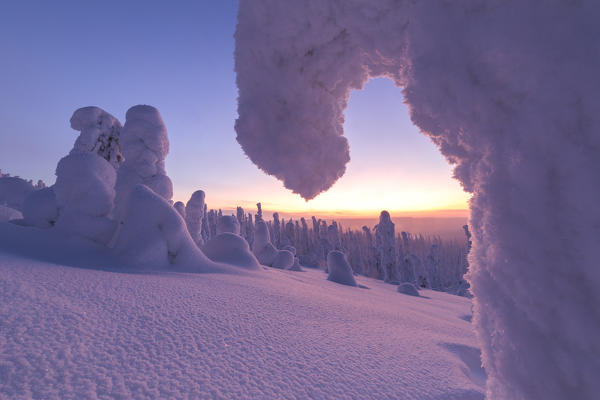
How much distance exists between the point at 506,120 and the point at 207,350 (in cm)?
209

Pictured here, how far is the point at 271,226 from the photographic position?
45969mm

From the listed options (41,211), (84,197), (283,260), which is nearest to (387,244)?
(283,260)

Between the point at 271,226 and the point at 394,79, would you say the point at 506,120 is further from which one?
the point at 271,226

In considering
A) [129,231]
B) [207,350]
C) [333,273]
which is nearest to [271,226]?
[333,273]

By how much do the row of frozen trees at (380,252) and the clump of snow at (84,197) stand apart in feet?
42.3

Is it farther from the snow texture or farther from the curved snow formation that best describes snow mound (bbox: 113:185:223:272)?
the curved snow formation

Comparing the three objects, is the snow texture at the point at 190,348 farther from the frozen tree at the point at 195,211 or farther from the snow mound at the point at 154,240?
the frozen tree at the point at 195,211

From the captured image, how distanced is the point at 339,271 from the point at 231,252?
481cm

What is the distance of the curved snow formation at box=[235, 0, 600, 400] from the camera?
0.85 m

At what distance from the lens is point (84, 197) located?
5449 mm

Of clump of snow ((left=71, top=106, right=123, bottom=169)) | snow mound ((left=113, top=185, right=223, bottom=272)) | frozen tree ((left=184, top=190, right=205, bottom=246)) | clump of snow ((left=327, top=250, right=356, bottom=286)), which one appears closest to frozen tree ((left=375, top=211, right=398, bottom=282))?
clump of snow ((left=327, top=250, right=356, bottom=286))

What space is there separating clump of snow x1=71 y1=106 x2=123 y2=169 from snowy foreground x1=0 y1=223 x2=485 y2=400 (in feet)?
25.5

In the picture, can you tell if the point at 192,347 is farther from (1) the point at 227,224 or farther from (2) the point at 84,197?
(1) the point at 227,224

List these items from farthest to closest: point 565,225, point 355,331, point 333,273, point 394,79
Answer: point 333,273, point 355,331, point 394,79, point 565,225
